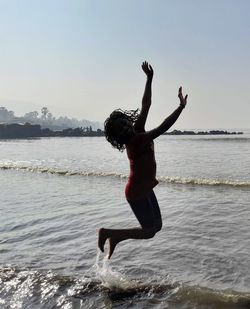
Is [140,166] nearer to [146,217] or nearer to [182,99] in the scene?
[146,217]

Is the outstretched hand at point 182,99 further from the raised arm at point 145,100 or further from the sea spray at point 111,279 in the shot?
the sea spray at point 111,279

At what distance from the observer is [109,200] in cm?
1327

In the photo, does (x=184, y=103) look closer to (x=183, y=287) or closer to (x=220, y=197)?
(x=183, y=287)

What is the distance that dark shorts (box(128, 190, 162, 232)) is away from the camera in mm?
5512

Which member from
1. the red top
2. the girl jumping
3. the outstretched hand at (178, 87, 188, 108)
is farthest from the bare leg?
the outstretched hand at (178, 87, 188, 108)

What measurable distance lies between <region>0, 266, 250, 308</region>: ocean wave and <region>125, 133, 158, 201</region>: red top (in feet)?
3.92

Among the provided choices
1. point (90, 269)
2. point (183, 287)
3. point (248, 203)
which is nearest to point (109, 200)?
point (248, 203)

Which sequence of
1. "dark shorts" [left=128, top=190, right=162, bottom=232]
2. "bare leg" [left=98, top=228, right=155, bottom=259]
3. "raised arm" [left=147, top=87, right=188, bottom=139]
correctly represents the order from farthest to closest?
"bare leg" [left=98, top=228, right=155, bottom=259] < "dark shorts" [left=128, top=190, right=162, bottom=232] < "raised arm" [left=147, top=87, right=188, bottom=139]

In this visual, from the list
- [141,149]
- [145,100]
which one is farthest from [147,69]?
[141,149]

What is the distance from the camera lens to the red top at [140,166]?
5277mm

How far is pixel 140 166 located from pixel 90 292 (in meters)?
1.74

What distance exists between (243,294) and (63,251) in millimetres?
3353

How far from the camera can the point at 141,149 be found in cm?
530

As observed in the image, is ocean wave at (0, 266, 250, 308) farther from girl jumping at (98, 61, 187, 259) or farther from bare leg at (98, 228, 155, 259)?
girl jumping at (98, 61, 187, 259)
